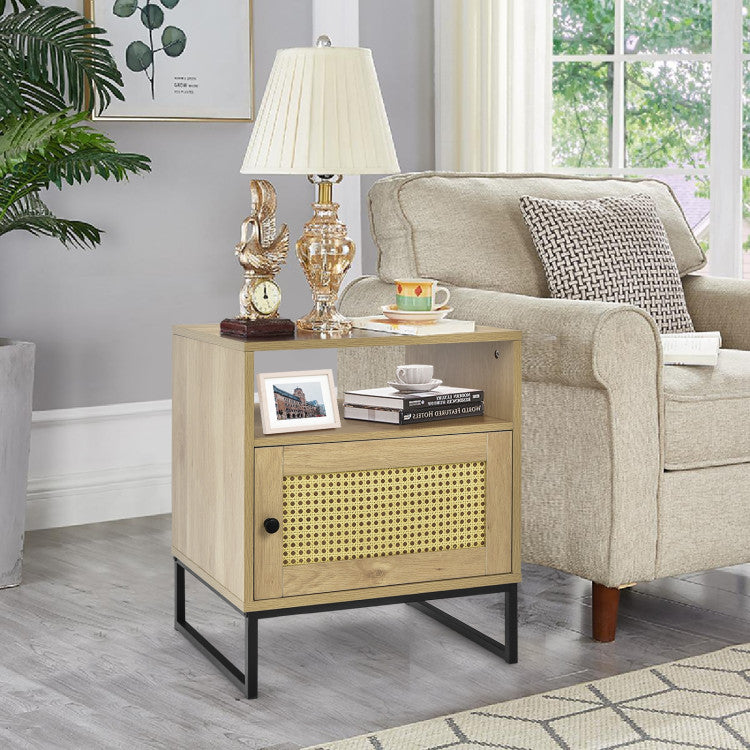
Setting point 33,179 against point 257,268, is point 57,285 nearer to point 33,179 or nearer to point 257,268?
point 33,179

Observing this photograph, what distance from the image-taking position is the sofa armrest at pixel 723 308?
3.16 meters

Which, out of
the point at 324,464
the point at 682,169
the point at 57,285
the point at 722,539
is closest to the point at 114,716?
A: the point at 324,464

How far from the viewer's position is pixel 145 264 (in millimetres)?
3570

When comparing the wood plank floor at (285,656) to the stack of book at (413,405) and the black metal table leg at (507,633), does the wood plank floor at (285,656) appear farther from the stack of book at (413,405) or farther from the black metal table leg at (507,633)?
the stack of book at (413,405)

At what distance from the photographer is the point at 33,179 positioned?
2891mm

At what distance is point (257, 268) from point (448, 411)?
17.0 inches

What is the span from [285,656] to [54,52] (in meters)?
1.64

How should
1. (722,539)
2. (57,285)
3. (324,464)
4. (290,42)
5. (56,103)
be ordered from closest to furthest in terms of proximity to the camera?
(324,464) → (722,539) → (56,103) → (57,285) → (290,42)

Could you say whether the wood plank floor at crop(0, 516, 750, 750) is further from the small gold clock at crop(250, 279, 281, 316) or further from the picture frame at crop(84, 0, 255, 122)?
the picture frame at crop(84, 0, 255, 122)

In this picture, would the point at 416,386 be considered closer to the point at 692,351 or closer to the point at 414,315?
the point at 414,315

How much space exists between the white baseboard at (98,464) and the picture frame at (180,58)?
821 mm

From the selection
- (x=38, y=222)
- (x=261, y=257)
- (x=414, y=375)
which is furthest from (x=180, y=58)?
(x=414, y=375)

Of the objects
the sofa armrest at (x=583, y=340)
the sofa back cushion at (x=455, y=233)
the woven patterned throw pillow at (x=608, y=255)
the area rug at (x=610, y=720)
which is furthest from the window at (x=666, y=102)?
the area rug at (x=610, y=720)

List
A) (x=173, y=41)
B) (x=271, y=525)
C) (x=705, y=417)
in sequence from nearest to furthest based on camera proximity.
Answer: (x=271, y=525) → (x=705, y=417) → (x=173, y=41)
